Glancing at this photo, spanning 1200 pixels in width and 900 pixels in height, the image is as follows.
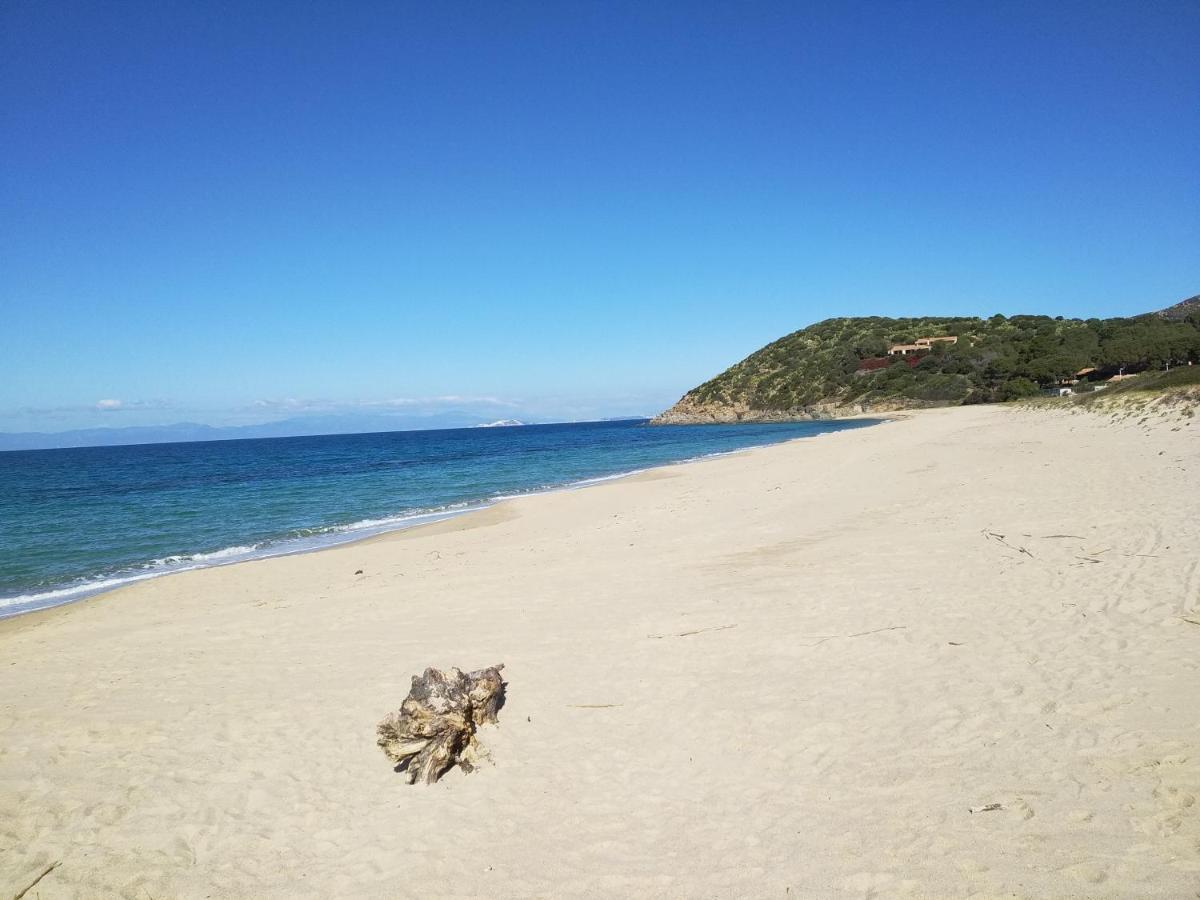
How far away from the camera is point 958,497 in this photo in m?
13.6

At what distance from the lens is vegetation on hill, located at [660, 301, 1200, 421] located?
6438cm

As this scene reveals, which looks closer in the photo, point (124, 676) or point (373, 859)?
point (373, 859)

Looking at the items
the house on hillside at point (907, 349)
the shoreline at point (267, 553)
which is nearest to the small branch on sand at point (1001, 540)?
the shoreline at point (267, 553)

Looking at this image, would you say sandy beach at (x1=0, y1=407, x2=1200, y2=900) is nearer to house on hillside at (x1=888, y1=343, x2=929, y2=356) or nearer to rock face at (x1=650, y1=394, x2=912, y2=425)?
rock face at (x1=650, y1=394, x2=912, y2=425)

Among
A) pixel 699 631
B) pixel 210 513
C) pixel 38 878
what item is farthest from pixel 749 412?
pixel 38 878

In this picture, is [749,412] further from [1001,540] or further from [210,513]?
[1001,540]

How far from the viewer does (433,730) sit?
510cm

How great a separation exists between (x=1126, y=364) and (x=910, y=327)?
6442 cm

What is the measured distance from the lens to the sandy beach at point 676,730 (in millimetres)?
3711

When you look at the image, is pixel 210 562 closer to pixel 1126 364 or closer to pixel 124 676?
pixel 124 676

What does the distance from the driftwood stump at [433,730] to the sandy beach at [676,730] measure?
0.18 m

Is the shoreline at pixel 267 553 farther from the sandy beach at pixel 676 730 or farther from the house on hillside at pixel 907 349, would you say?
the house on hillside at pixel 907 349

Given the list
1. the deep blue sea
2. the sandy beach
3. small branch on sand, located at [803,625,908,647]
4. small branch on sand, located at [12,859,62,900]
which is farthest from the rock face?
small branch on sand, located at [12,859,62,900]

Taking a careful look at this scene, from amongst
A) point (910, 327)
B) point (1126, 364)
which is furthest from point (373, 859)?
point (910, 327)
